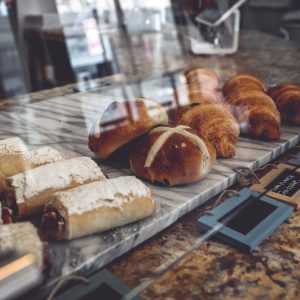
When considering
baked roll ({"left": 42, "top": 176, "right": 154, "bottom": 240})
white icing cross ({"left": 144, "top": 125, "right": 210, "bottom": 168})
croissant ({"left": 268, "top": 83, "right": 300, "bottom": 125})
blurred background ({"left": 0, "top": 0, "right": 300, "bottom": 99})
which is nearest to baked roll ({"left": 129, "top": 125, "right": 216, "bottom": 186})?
white icing cross ({"left": 144, "top": 125, "right": 210, "bottom": 168})

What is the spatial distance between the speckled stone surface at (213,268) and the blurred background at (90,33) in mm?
1750

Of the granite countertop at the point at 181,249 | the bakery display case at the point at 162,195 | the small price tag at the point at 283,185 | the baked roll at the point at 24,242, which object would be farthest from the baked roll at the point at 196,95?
the baked roll at the point at 24,242

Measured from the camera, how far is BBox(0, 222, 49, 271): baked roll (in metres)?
0.45

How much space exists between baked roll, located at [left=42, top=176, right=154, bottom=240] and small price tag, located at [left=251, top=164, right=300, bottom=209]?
0.22m

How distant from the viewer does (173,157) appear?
695 mm

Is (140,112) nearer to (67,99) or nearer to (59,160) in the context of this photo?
(59,160)

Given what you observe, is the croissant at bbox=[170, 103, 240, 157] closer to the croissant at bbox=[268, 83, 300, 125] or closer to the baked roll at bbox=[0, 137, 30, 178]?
the croissant at bbox=[268, 83, 300, 125]

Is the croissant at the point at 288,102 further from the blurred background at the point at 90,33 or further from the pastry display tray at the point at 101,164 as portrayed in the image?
the blurred background at the point at 90,33

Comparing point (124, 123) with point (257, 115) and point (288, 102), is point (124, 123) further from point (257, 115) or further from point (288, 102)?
point (288, 102)

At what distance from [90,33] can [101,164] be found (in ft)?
6.82

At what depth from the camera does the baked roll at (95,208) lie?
0.54 meters

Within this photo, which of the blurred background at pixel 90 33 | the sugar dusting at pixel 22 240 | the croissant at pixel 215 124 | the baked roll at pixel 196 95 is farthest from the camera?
the blurred background at pixel 90 33

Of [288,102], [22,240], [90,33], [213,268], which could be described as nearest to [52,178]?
[22,240]

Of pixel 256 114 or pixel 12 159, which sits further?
pixel 256 114
